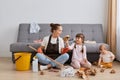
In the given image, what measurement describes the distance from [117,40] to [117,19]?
390mm

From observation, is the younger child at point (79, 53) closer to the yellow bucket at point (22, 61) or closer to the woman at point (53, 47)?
the woman at point (53, 47)

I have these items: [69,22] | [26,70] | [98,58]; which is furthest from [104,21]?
[26,70]

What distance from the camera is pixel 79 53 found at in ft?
13.5

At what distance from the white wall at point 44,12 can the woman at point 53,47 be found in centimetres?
108

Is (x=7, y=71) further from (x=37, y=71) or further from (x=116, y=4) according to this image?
(x=116, y=4)

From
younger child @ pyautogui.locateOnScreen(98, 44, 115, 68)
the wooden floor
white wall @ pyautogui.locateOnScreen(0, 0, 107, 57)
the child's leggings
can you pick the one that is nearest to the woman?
the child's leggings

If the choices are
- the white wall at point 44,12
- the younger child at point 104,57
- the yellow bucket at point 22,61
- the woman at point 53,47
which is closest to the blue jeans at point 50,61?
the woman at point 53,47

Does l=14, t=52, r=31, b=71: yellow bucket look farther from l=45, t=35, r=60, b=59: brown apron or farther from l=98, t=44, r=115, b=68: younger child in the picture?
l=98, t=44, r=115, b=68: younger child

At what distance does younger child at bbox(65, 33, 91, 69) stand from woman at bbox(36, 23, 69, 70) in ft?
0.53

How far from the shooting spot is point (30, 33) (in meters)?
4.88

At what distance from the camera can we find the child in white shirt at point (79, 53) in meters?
4.05

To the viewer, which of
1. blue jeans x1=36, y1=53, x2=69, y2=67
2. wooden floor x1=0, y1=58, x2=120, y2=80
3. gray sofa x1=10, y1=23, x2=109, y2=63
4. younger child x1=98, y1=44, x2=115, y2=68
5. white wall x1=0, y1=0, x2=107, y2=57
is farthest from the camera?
white wall x1=0, y1=0, x2=107, y2=57

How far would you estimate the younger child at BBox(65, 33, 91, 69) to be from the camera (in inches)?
160

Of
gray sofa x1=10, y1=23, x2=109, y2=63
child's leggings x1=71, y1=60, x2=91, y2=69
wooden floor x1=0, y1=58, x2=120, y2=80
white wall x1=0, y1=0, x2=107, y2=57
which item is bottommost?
wooden floor x1=0, y1=58, x2=120, y2=80
